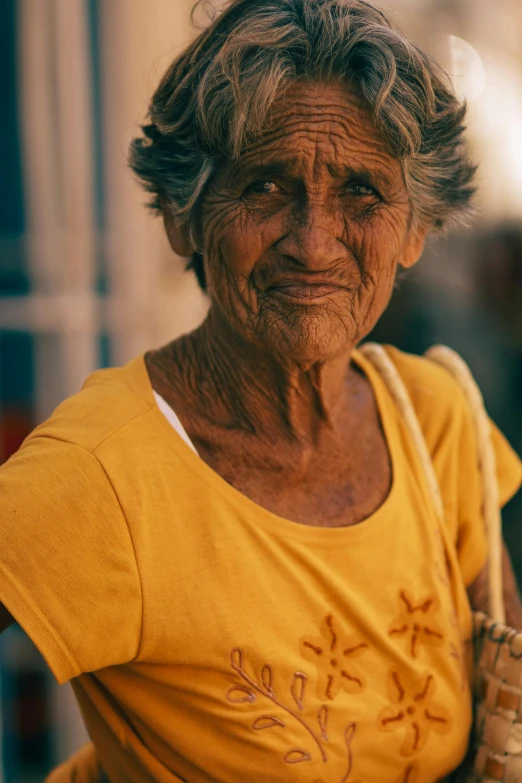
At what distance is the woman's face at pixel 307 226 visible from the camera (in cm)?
144

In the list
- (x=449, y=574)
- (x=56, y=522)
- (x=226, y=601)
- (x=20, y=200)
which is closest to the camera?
(x=56, y=522)

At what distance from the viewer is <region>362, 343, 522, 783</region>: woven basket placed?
5.32 feet

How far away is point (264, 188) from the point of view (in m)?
1.49

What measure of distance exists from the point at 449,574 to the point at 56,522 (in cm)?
88

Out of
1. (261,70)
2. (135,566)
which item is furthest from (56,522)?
(261,70)

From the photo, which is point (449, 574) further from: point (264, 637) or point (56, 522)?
point (56, 522)

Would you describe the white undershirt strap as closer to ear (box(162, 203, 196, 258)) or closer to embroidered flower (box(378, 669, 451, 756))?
ear (box(162, 203, 196, 258))

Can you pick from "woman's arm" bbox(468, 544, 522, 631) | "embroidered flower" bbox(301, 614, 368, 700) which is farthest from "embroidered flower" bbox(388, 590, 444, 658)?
"woman's arm" bbox(468, 544, 522, 631)

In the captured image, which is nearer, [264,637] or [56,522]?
[56,522]

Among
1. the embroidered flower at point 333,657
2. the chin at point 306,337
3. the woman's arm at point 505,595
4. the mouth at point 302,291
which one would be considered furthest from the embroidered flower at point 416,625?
the mouth at point 302,291

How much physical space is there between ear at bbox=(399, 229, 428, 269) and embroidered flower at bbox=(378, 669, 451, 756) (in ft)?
2.76

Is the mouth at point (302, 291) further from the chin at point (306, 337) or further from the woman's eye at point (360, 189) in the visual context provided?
the woman's eye at point (360, 189)

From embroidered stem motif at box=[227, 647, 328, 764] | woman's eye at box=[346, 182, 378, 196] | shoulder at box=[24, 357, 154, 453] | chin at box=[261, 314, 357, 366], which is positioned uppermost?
woman's eye at box=[346, 182, 378, 196]

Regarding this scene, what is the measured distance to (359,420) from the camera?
181 cm
